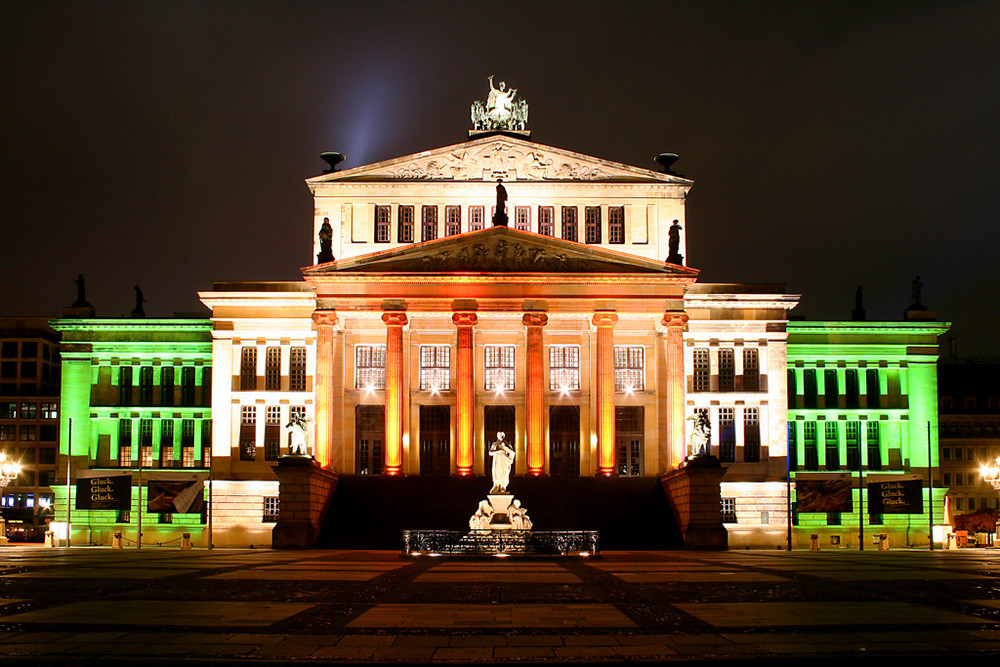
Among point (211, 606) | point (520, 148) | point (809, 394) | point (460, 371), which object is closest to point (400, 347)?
point (460, 371)

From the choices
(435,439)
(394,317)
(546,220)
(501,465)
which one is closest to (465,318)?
(394,317)

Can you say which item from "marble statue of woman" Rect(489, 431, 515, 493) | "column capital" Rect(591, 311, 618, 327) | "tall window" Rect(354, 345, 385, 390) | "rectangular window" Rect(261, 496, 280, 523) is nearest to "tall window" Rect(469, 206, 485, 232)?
"tall window" Rect(354, 345, 385, 390)

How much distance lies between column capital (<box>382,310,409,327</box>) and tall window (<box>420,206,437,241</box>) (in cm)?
841

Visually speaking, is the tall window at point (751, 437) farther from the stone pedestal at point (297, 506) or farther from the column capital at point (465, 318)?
the stone pedestal at point (297, 506)

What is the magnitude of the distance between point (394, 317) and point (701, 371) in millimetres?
21926

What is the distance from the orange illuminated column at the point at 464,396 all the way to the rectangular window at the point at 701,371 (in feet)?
53.9

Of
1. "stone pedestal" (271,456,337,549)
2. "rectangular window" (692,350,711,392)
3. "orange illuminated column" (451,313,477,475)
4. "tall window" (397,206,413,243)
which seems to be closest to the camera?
"stone pedestal" (271,456,337,549)

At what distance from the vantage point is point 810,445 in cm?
7819

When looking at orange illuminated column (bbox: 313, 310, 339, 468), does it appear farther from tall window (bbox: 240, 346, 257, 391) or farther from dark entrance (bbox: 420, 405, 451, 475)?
tall window (bbox: 240, 346, 257, 391)

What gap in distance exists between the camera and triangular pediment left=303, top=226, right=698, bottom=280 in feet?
223

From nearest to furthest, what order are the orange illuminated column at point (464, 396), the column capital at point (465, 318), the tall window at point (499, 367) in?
1. the orange illuminated column at point (464, 396)
2. the column capital at point (465, 318)
3. the tall window at point (499, 367)

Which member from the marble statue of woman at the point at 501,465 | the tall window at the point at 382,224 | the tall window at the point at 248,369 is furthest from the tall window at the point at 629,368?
the marble statue of woman at the point at 501,465

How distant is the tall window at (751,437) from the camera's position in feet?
244

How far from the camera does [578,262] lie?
6838 cm
